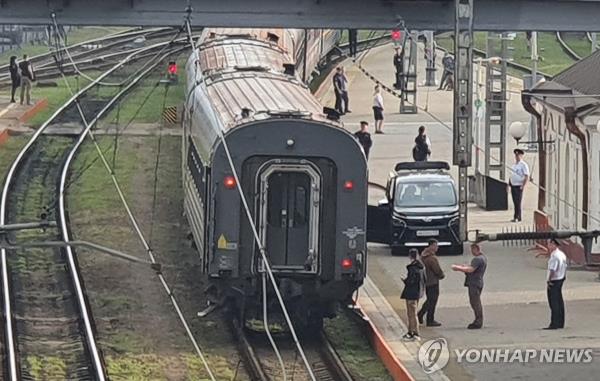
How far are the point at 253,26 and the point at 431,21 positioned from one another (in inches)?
120

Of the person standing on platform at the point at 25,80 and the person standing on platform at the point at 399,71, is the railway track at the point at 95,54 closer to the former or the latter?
the person standing on platform at the point at 25,80

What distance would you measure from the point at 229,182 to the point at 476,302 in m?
4.06

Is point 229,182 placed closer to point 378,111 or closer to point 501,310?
point 501,310

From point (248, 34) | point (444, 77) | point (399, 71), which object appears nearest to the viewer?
point (248, 34)

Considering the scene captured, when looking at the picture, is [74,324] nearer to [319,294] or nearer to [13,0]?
[319,294]

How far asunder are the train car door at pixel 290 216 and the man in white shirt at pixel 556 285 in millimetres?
3477

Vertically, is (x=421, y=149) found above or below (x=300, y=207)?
below

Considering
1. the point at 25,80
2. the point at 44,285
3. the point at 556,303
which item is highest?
the point at 25,80

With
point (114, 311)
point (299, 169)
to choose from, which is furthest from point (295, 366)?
point (114, 311)

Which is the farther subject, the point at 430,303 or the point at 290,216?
the point at 430,303

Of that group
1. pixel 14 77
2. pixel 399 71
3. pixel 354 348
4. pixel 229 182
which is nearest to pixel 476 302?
pixel 354 348

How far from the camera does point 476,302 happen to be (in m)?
23.2

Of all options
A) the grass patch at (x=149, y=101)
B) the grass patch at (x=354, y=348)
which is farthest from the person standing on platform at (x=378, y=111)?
the grass patch at (x=354, y=348)

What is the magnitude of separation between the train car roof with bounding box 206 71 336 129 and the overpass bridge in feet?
7.45
